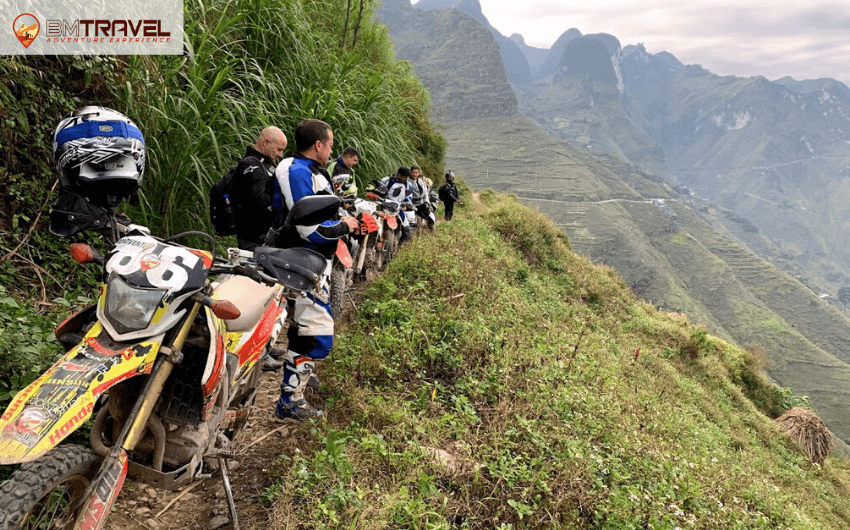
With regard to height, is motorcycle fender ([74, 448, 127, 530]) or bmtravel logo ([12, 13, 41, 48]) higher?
bmtravel logo ([12, 13, 41, 48])

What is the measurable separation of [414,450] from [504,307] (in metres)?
4.04

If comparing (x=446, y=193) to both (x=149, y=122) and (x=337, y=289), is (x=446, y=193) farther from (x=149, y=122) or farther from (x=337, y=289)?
(x=149, y=122)

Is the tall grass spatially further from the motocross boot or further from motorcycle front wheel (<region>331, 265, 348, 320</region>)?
the motocross boot

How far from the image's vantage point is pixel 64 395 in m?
1.77

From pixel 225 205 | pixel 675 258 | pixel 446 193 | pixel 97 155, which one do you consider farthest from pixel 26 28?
pixel 675 258

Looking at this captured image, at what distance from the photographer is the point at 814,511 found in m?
8.18

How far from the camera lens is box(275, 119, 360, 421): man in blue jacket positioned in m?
3.60

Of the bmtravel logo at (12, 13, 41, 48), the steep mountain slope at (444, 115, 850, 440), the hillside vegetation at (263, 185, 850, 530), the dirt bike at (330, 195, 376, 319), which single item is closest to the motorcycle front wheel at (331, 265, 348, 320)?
the dirt bike at (330, 195, 376, 319)

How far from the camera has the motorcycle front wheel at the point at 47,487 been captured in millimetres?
1683

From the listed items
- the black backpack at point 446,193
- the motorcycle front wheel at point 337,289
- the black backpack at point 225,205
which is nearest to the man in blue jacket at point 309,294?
the black backpack at point 225,205

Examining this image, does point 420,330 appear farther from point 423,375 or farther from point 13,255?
point 13,255

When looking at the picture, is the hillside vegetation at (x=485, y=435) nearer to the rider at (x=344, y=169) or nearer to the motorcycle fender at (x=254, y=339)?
the motorcycle fender at (x=254, y=339)

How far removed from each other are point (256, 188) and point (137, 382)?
2216 mm

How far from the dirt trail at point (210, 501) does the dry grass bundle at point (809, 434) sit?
15.7m
